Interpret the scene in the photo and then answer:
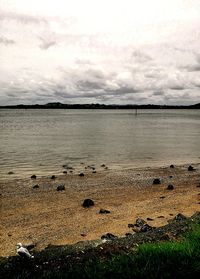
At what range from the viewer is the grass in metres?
6.17

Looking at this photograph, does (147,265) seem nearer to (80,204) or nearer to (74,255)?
(74,255)

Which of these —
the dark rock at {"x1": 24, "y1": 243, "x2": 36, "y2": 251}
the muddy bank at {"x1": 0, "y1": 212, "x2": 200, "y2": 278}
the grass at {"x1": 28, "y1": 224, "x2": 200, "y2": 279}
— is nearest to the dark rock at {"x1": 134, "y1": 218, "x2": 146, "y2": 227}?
the muddy bank at {"x1": 0, "y1": 212, "x2": 200, "y2": 278}

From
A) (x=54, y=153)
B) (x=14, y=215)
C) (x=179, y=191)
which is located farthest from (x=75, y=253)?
(x=54, y=153)

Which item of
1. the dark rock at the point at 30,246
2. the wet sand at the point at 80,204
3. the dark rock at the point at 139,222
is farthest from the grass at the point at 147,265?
the dark rock at the point at 139,222

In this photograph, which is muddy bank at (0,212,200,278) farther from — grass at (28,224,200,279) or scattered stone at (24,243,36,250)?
scattered stone at (24,243,36,250)

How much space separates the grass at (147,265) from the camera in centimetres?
617

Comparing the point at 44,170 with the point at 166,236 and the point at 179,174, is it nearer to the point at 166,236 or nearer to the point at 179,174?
the point at 179,174

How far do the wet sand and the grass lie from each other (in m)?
3.91

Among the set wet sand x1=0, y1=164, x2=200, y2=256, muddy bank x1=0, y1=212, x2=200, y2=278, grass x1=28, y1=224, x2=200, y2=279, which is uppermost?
grass x1=28, y1=224, x2=200, y2=279

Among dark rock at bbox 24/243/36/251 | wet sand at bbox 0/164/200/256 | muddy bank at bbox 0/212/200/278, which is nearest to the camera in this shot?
muddy bank at bbox 0/212/200/278

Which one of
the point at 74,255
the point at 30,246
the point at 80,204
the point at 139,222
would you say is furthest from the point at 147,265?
the point at 80,204

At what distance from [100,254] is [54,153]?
29.3m

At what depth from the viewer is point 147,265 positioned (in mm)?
6492

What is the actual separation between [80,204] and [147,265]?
9.00 m
